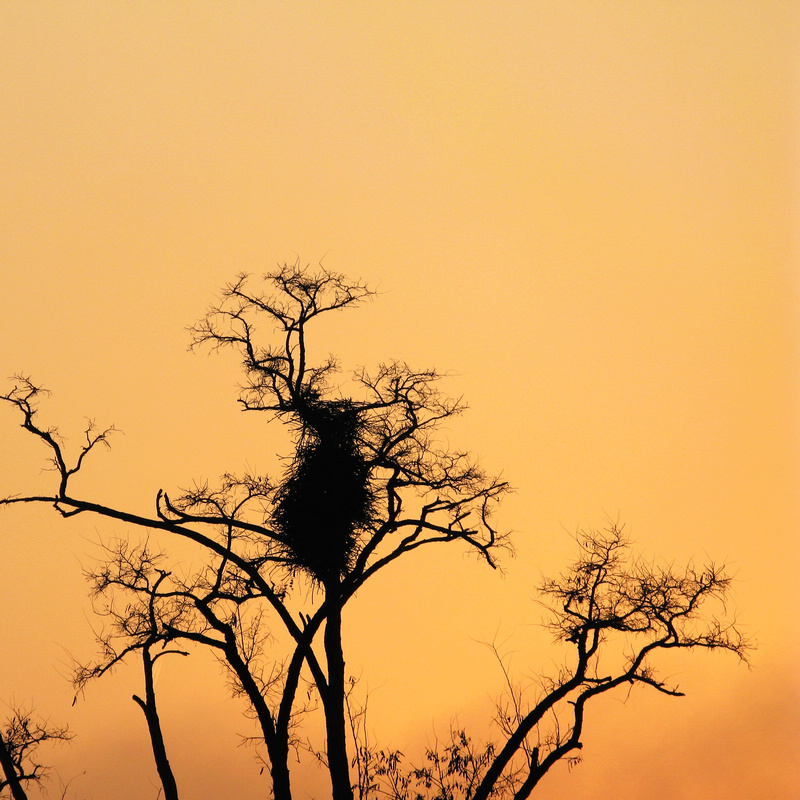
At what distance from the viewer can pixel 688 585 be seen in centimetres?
1507

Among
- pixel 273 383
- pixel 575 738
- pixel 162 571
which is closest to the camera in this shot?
pixel 575 738

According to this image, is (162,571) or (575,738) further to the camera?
(162,571)

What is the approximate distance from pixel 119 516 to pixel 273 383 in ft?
10.5

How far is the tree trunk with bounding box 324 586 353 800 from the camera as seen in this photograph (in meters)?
16.2

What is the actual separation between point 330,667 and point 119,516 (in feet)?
12.7

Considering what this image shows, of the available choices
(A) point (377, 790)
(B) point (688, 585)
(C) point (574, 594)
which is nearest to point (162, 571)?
(A) point (377, 790)

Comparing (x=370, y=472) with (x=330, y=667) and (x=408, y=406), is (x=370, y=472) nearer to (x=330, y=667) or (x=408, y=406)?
(x=408, y=406)

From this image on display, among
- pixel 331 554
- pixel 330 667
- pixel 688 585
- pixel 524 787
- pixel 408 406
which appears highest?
pixel 408 406

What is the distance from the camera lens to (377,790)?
15547 millimetres

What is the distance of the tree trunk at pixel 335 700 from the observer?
53.2ft

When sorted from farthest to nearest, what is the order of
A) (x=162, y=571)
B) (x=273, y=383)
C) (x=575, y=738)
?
(x=273, y=383)
(x=162, y=571)
(x=575, y=738)

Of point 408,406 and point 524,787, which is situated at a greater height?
point 408,406

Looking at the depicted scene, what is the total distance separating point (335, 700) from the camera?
16641mm

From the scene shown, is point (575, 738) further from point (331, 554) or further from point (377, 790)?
point (331, 554)
